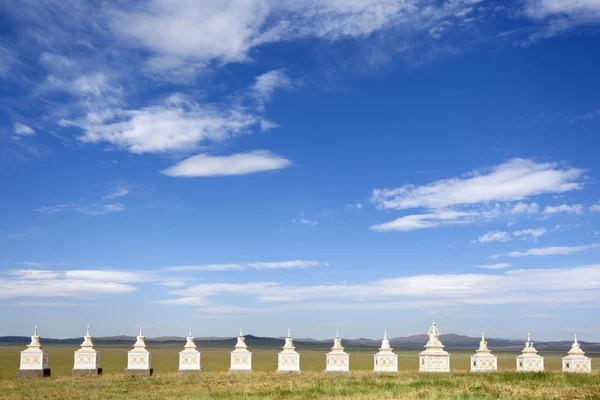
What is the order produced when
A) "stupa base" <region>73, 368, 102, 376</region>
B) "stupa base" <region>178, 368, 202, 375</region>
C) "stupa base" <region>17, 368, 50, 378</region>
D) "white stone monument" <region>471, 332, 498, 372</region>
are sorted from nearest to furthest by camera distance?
"stupa base" <region>17, 368, 50, 378</region> < "stupa base" <region>73, 368, 102, 376</region> < "stupa base" <region>178, 368, 202, 375</region> < "white stone monument" <region>471, 332, 498, 372</region>

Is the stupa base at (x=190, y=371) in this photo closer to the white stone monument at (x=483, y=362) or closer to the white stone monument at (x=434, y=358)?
the white stone monument at (x=434, y=358)

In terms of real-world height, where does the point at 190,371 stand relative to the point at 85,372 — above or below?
below

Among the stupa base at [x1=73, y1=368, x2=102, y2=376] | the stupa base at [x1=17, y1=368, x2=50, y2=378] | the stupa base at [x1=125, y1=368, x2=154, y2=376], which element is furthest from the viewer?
the stupa base at [x1=125, y1=368, x2=154, y2=376]

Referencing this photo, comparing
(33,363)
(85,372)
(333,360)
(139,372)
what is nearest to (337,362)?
(333,360)

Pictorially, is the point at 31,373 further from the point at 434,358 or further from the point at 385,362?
the point at 434,358

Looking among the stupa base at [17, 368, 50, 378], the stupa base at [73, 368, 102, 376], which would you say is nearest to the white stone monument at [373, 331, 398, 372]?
the stupa base at [73, 368, 102, 376]

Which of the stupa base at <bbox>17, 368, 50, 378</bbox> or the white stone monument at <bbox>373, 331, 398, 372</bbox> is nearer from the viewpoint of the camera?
the stupa base at <bbox>17, 368, 50, 378</bbox>

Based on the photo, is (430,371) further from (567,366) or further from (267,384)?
(267,384)

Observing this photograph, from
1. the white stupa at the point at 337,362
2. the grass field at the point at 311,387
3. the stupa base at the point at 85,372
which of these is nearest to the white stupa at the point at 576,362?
the grass field at the point at 311,387

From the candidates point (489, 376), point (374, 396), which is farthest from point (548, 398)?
point (489, 376)

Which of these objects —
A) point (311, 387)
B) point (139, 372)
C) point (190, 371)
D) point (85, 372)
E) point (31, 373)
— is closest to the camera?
point (311, 387)

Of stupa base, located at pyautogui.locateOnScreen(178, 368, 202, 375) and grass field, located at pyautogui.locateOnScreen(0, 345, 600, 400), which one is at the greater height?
grass field, located at pyautogui.locateOnScreen(0, 345, 600, 400)

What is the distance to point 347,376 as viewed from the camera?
110ft

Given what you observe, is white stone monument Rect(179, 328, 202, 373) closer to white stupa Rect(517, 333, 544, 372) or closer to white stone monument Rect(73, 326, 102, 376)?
white stone monument Rect(73, 326, 102, 376)
